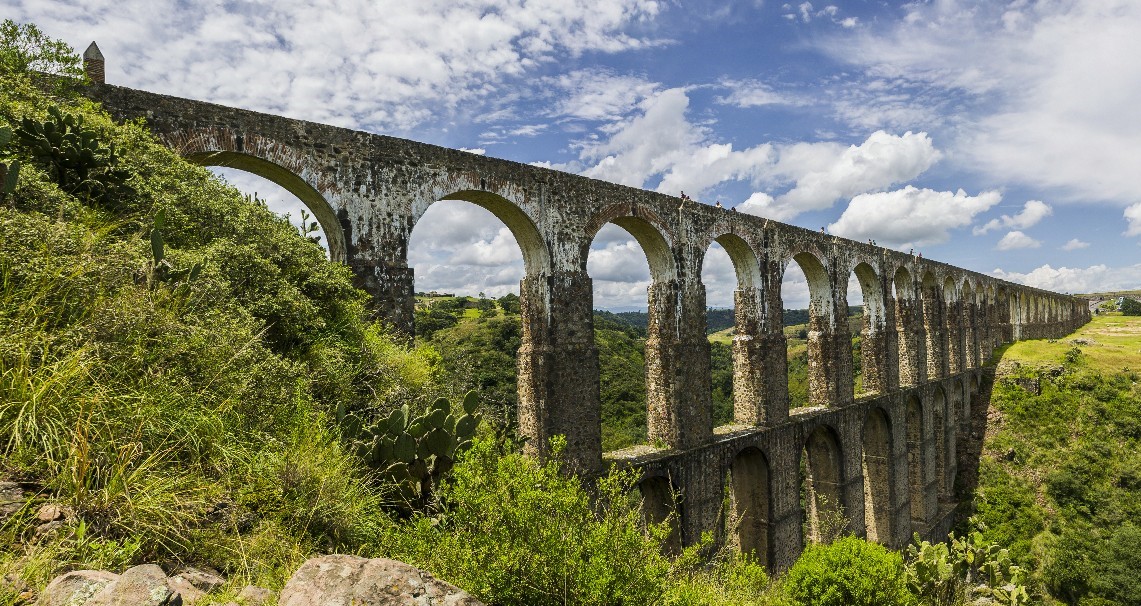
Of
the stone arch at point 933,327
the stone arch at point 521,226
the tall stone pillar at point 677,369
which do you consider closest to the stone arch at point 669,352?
the tall stone pillar at point 677,369

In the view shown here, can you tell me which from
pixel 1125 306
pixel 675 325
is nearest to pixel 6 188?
pixel 675 325

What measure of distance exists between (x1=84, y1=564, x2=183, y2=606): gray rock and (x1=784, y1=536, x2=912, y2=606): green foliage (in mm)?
9142

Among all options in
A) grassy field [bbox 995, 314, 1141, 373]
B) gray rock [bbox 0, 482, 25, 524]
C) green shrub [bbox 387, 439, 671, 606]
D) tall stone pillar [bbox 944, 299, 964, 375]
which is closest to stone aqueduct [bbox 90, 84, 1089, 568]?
green shrub [bbox 387, 439, 671, 606]

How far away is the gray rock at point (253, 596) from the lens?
232 cm

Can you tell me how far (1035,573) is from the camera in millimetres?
20062

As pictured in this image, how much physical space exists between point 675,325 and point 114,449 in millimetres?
9673

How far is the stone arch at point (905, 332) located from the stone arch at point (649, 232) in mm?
13319

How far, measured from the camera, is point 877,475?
18.6 meters

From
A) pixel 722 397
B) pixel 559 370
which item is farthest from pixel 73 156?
pixel 722 397

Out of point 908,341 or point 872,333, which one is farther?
point 908,341

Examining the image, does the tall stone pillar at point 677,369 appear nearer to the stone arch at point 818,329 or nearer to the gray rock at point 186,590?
the stone arch at point 818,329

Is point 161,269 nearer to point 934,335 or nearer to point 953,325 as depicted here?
point 934,335

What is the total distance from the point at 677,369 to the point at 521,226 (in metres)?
4.20

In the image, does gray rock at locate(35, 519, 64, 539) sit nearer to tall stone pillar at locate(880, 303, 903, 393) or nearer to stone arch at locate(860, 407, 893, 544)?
stone arch at locate(860, 407, 893, 544)
